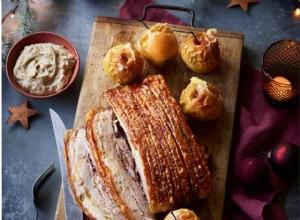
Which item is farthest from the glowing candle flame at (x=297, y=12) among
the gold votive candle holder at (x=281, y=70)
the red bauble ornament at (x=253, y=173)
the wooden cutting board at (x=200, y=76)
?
the red bauble ornament at (x=253, y=173)

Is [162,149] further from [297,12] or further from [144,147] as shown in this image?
[297,12]

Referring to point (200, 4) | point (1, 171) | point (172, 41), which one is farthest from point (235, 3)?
point (1, 171)

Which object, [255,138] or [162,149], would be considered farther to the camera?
[255,138]

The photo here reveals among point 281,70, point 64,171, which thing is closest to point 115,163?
point 64,171

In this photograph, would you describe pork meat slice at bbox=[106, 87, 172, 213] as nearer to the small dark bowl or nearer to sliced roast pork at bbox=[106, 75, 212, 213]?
sliced roast pork at bbox=[106, 75, 212, 213]

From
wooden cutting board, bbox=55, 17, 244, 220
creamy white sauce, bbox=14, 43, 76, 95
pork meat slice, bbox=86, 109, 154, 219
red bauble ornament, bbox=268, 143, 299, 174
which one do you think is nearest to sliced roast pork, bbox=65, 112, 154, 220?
pork meat slice, bbox=86, 109, 154, 219
